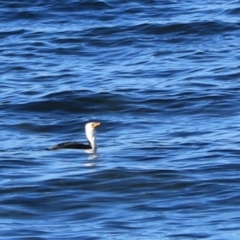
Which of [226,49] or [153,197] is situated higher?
[226,49]

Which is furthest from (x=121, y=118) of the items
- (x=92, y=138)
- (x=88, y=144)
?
(x=88, y=144)

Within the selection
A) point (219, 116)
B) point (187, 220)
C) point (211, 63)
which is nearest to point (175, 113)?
point (219, 116)

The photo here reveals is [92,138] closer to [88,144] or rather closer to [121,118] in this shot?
[88,144]

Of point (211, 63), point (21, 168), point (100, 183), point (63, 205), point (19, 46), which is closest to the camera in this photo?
point (63, 205)

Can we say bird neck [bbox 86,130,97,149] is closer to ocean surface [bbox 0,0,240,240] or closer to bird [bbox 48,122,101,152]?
bird [bbox 48,122,101,152]

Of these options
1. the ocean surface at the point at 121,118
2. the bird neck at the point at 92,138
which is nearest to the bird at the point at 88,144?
the bird neck at the point at 92,138

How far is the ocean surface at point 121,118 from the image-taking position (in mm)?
12586

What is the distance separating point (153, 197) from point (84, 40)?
458 inches

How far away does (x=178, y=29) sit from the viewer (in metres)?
25.1

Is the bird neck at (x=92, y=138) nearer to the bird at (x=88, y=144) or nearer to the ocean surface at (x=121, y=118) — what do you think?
the bird at (x=88, y=144)

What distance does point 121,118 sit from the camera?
18.7 meters

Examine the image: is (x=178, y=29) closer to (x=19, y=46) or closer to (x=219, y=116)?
(x=19, y=46)

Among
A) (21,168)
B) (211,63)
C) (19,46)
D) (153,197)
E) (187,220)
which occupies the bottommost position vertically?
(187,220)

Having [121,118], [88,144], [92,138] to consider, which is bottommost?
[88,144]
